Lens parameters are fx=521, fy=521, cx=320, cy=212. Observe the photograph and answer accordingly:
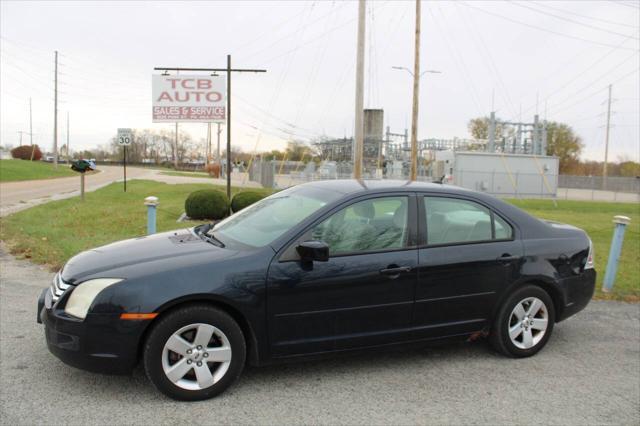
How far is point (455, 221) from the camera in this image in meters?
4.41

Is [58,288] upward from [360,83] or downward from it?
downward

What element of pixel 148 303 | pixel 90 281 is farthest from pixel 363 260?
pixel 90 281

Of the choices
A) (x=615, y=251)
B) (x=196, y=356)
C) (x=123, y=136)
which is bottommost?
(x=196, y=356)

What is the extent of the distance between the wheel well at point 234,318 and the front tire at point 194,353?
1.5 inches

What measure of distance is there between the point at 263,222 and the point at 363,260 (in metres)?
0.95

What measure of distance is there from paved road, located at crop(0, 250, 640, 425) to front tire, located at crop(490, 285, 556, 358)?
121 mm

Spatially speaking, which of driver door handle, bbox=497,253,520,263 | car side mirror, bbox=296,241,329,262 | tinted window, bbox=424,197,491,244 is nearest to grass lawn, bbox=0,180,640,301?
driver door handle, bbox=497,253,520,263

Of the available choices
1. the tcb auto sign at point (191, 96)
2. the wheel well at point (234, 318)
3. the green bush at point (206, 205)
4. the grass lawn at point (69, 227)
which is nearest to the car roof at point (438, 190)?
the wheel well at point (234, 318)

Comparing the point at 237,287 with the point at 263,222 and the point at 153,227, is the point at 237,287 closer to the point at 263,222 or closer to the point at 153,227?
the point at 263,222

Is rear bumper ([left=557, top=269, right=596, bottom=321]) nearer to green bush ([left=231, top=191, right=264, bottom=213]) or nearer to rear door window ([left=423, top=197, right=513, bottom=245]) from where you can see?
rear door window ([left=423, top=197, right=513, bottom=245])

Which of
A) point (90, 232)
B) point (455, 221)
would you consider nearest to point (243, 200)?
point (90, 232)

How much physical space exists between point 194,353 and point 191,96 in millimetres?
13722

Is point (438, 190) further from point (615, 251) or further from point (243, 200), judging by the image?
point (243, 200)

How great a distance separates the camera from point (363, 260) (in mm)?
3930
